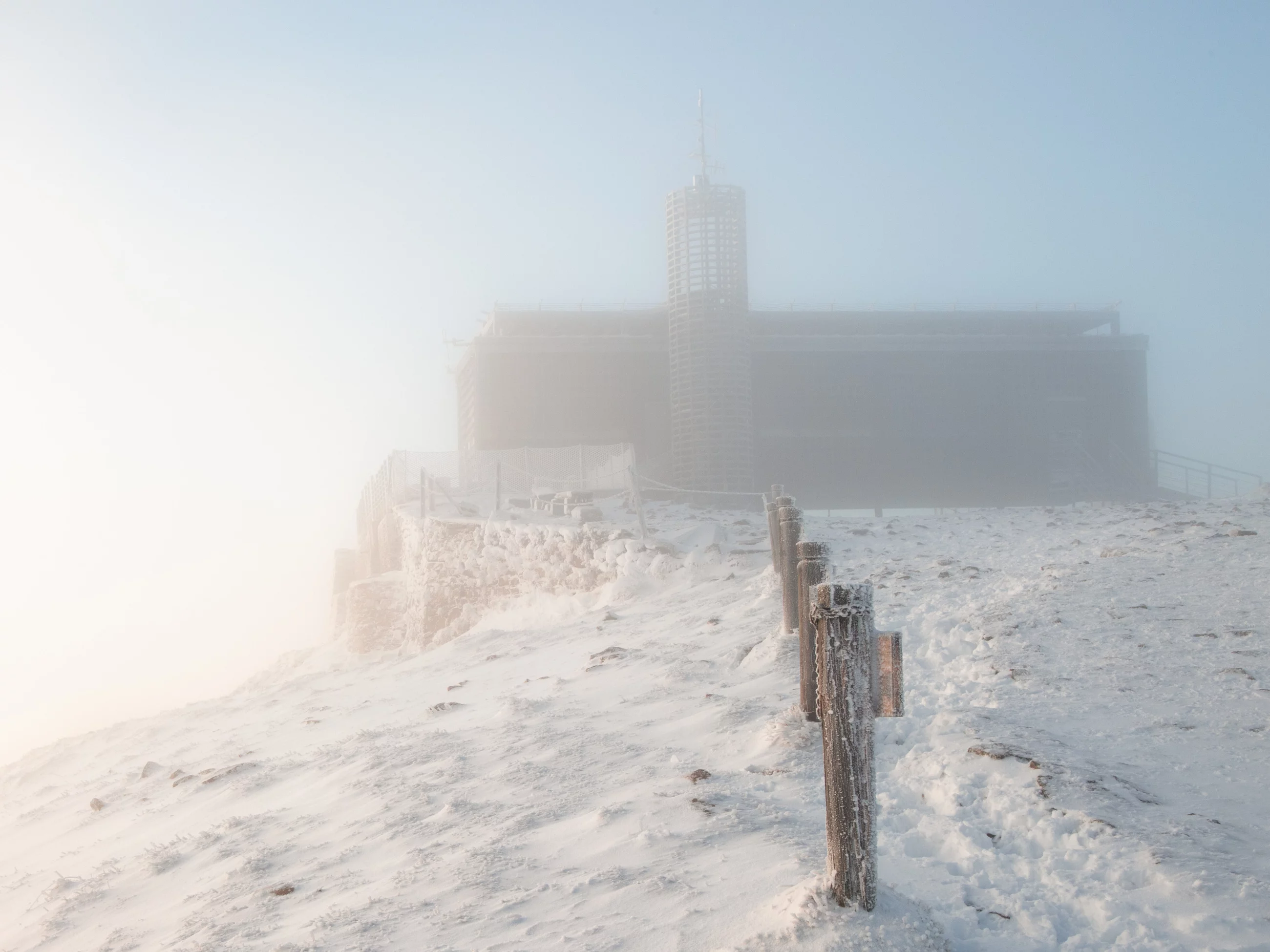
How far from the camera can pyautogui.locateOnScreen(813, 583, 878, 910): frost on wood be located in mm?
3195

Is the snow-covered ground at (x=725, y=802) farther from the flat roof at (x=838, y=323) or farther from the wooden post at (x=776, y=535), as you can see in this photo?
the flat roof at (x=838, y=323)

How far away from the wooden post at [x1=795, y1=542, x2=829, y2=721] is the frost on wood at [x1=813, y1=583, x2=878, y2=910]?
0.66m

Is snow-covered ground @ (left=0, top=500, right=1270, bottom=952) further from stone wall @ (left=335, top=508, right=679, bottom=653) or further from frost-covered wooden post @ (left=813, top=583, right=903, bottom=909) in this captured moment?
stone wall @ (left=335, top=508, right=679, bottom=653)

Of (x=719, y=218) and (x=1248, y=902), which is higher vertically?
(x=719, y=218)

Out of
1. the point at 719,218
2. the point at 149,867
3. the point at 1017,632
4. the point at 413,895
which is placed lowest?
the point at 149,867

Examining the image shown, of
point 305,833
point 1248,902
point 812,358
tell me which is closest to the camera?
point 1248,902

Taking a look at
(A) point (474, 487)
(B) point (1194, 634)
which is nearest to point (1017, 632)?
(B) point (1194, 634)

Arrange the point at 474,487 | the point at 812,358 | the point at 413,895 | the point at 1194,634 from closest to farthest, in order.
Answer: the point at 413,895 → the point at 1194,634 → the point at 474,487 → the point at 812,358

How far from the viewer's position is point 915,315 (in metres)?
31.0

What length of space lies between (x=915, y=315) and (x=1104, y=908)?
2938cm

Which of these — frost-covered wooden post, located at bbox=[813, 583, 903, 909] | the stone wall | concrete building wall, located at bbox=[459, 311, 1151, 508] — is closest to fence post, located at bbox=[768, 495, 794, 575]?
the stone wall

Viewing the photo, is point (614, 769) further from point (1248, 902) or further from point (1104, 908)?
point (1248, 902)

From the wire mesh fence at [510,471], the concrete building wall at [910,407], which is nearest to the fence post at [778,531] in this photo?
Answer: the wire mesh fence at [510,471]

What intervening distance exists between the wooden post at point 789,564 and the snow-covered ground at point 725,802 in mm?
299
